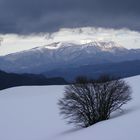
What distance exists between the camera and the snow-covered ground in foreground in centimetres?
1900

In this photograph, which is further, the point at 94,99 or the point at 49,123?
the point at 49,123

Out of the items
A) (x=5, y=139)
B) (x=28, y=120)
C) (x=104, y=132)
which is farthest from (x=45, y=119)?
(x=104, y=132)

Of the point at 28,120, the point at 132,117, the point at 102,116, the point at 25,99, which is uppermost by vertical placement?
the point at 25,99

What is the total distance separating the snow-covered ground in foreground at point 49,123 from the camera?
62.3ft

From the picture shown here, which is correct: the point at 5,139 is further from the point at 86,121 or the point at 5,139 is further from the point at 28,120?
the point at 28,120

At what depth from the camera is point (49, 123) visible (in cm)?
3841

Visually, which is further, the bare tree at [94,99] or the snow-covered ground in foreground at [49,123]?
the bare tree at [94,99]

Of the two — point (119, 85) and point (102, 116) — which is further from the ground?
point (119, 85)

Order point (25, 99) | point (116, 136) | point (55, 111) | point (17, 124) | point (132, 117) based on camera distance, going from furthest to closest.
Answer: point (25, 99) < point (55, 111) < point (17, 124) < point (132, 117) < point (116, 136)

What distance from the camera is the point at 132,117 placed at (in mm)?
21750

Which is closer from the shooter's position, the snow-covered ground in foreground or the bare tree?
the snow-covered ground in foreground

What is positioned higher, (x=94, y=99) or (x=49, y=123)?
(x=49, y=123)

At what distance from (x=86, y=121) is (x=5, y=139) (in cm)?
609

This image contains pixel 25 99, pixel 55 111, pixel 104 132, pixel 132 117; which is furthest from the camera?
pixel 25 99
